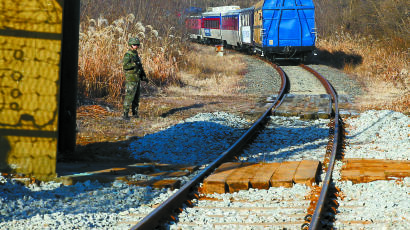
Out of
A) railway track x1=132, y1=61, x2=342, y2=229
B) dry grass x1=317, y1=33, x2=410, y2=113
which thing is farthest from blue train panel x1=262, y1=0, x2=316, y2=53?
railway track x1=132, y1=61, x2=342, y2=229

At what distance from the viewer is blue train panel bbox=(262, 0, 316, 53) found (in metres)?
25.6

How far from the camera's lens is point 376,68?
22984 millimetres

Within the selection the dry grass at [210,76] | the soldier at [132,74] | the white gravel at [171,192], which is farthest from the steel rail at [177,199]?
the dry grass at [210,76]

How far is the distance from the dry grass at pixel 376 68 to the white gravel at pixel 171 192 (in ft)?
13.8

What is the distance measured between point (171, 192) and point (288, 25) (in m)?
20.6

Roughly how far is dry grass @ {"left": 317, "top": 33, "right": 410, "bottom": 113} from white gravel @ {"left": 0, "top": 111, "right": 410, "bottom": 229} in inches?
166

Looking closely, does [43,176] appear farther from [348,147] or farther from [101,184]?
[348,147]

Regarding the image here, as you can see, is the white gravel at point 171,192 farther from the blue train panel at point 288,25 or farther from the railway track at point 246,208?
the blue train panel at point 288,25

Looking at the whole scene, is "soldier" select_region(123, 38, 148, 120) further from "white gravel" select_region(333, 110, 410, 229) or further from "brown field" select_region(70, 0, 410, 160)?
"white gravel" select_region(333, 110, 410, 229)

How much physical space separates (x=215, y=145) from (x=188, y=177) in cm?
253

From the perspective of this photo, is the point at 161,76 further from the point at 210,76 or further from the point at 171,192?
the point at 171,192

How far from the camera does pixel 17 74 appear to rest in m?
6.51

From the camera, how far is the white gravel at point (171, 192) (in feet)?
16.9

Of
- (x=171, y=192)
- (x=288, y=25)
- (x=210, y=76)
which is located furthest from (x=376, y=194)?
(x=288, y=25)
